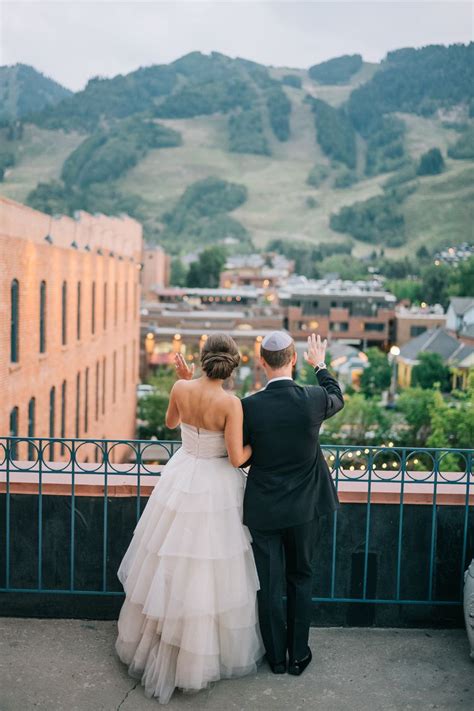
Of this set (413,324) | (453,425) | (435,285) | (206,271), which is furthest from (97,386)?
(206,271)

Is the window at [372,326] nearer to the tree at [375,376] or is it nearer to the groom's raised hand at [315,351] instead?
the tree at [375,376]

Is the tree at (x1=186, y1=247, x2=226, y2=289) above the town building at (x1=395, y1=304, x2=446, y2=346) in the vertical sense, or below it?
above

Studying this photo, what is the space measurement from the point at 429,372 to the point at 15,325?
39.6m

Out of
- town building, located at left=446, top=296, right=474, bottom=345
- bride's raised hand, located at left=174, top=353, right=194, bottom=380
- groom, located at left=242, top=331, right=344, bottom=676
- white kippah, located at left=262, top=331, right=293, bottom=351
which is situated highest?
white kippah, located at left=262, top=331, right=293, bottom=351

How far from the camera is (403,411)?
44.6 metres

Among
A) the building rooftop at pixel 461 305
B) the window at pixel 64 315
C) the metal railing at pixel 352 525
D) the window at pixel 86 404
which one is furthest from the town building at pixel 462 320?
the metal railing at pixel 352 525

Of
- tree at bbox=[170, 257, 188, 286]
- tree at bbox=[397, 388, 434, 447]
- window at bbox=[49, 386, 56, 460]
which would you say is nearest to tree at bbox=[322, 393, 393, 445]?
tree at bbox=[397, 388, 434, 447]

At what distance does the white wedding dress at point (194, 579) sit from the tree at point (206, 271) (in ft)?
380

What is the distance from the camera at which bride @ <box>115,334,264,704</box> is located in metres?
4.65

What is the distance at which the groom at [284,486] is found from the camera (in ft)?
15.5

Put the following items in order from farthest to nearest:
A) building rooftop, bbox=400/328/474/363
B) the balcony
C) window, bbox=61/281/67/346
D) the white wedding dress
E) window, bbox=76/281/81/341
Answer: building rooftop, bbox=400/328/474/363 → window, bbox=76/281/81/341 → window, bbox=61/281/67/346 → the balcony → the white wedding dress

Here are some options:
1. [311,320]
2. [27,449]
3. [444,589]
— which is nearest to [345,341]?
[311,320]

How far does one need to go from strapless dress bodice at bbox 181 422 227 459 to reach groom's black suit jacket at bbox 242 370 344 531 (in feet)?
0.50

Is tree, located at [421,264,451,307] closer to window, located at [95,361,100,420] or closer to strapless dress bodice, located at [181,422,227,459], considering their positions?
window, located at [95,361,100,420]
